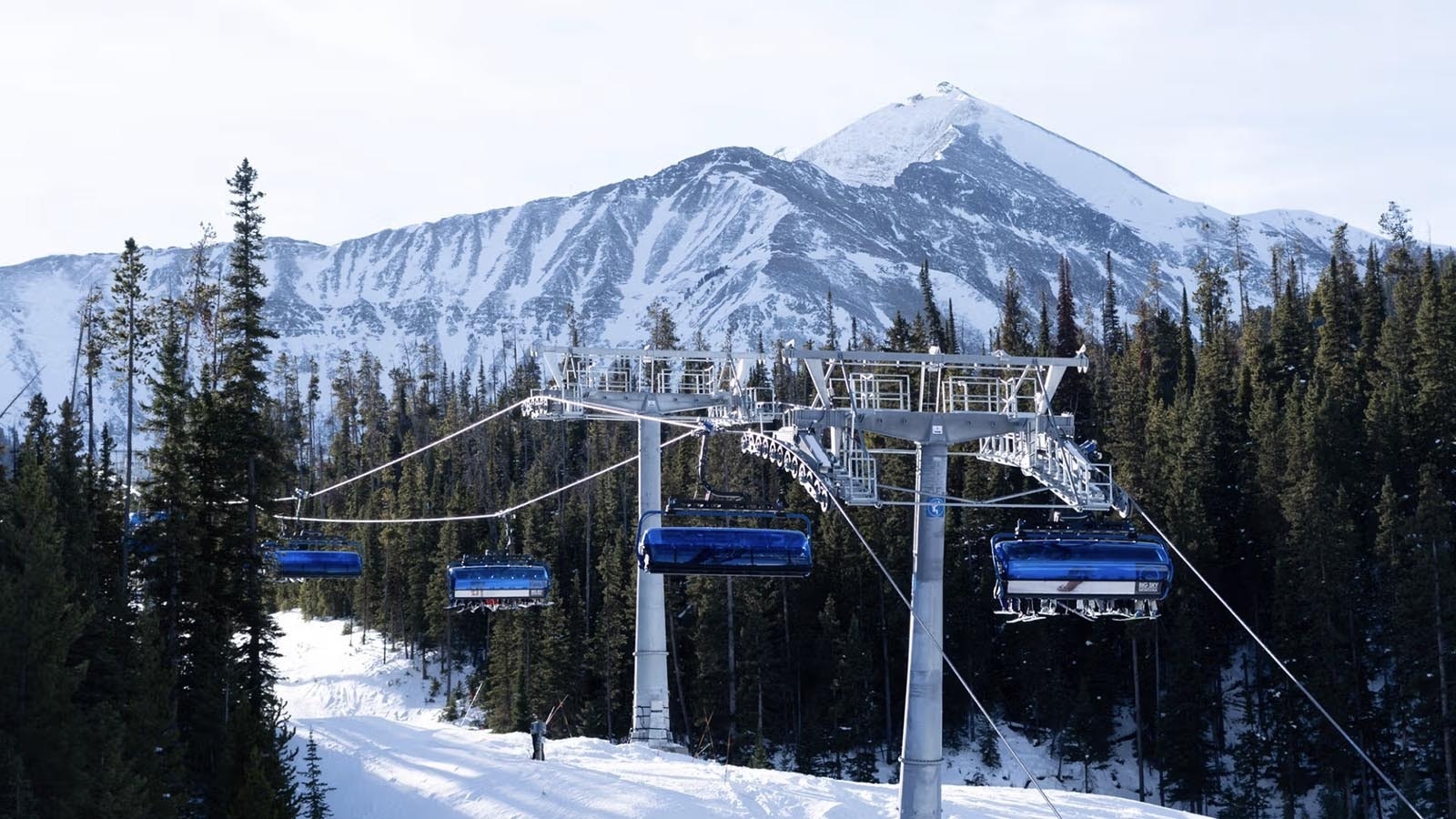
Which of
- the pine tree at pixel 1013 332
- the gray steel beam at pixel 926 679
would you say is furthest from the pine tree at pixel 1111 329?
the gray steel beam at pixel 926 679

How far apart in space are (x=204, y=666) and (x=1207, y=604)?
42793mm

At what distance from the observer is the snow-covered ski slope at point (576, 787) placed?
28.1m

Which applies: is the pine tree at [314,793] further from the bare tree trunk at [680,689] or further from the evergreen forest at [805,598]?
the bare tree trunk at [680,689]

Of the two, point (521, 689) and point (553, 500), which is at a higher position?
point (553, 500)

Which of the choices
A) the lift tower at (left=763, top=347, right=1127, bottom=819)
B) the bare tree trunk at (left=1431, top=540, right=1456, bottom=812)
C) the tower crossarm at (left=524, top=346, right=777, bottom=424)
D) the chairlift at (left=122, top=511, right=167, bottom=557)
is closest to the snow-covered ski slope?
the chairlift at (left=122, top=511, right=167, bottom=557)

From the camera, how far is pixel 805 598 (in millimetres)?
62719

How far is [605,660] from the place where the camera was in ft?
201

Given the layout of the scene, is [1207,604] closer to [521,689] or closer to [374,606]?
[521,689]

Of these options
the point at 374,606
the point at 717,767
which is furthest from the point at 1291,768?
the point at 374,606

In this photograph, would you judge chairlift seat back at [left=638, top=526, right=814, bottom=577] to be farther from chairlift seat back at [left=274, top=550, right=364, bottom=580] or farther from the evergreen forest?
chairlift seat back at [left=274, top=550, right=364, bottom=580]

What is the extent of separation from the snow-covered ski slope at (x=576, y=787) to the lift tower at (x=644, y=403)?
2.02m

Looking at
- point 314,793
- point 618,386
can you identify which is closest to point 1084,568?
point 618,386

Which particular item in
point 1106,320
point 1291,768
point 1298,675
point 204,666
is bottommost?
point 1291,768

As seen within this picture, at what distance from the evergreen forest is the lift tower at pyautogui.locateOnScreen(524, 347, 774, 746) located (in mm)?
7360
